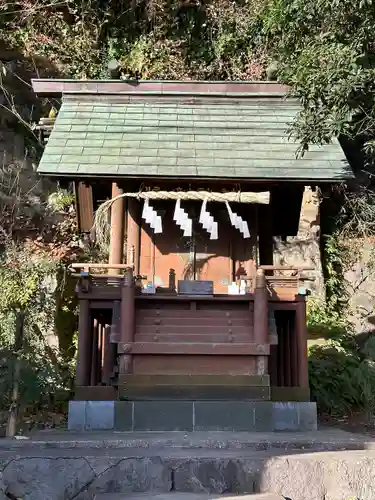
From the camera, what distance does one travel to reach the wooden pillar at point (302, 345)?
830 cm

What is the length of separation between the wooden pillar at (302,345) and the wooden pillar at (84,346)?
3147 millimetres

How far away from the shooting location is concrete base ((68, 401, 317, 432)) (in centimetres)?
748

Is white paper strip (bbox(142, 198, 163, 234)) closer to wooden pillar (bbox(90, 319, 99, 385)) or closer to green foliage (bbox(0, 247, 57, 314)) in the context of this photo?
wooden pillar (bbox(90, 319, 99, 385))

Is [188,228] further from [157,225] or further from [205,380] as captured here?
[205,380]

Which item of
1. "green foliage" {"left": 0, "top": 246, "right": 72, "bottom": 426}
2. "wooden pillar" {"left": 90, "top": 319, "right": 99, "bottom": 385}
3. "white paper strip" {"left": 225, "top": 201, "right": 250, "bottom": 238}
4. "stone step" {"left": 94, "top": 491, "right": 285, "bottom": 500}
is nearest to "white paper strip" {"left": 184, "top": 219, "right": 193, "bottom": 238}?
"white paper strip" {"left": 225, "top": 201, "right": 250, "bottom": 238}

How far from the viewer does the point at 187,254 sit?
9.25 metres

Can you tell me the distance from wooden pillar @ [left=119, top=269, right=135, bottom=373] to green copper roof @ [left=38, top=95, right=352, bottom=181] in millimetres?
1677

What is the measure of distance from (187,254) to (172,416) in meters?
2.79

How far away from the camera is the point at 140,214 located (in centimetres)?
935

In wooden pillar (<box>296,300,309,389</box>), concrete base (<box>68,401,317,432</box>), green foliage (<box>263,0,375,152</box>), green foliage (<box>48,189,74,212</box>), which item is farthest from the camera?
green foliage (<box>48,189,74,212</box>)

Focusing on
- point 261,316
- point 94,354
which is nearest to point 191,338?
point 261,316

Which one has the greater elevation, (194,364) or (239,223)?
(239,223)

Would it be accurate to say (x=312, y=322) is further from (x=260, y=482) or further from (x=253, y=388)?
(x=260, y=482)

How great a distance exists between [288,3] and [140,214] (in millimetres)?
3943
